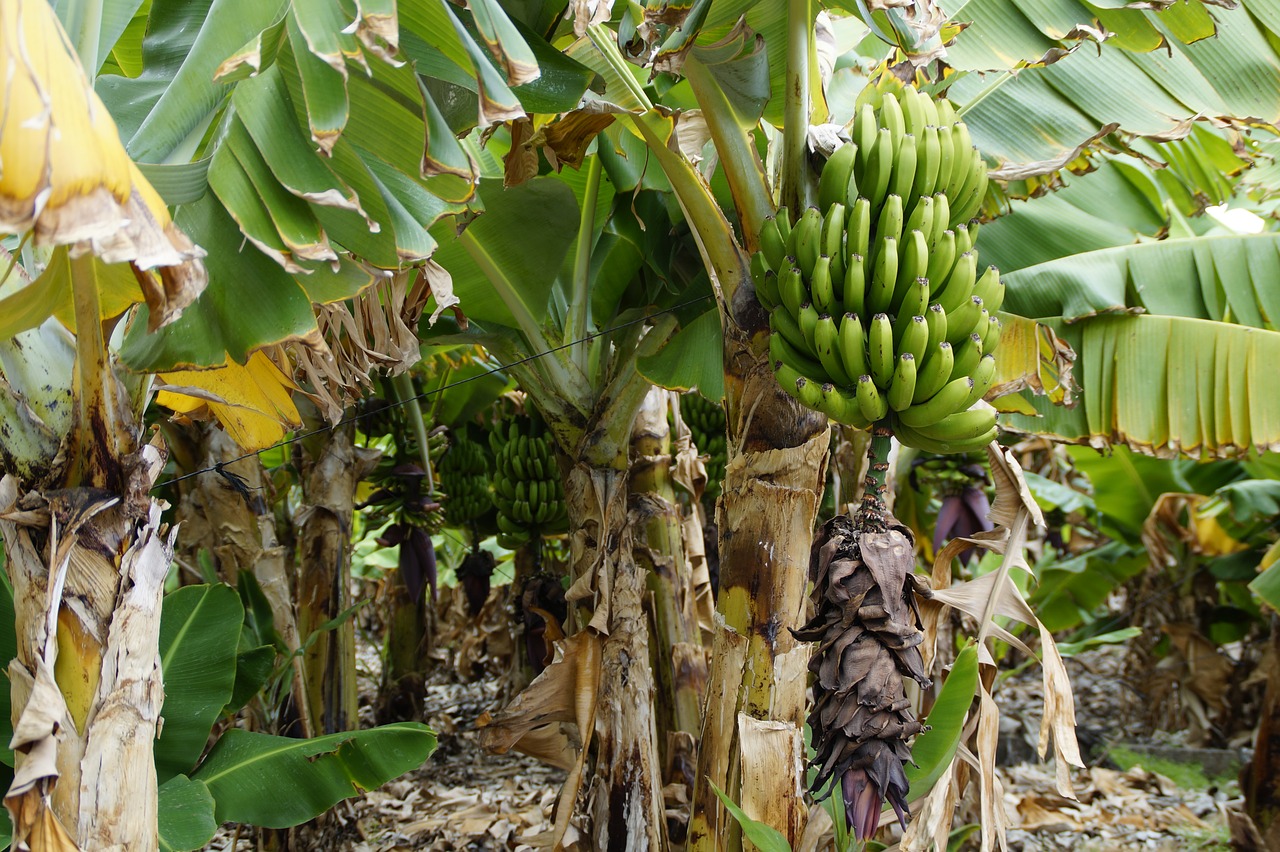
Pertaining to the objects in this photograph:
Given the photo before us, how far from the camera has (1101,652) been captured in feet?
20.4

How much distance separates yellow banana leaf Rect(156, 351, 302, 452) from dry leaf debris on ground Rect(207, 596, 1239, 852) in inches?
64.6

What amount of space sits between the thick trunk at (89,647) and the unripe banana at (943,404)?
45.6 inches

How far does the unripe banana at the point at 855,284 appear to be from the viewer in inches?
52.2

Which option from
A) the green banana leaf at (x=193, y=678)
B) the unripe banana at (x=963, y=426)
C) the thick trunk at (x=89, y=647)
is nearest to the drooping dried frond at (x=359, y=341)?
the thick trunk at (x=89, y=647)

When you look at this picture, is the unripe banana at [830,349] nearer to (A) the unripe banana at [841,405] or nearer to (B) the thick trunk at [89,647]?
(A) the unripe banana at [841,405]

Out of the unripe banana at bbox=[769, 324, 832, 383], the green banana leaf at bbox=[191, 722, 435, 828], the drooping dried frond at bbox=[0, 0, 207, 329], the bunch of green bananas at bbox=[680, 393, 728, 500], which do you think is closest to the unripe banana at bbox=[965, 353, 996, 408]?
the unripe banana at bbox=[769, 324, 832, 383]

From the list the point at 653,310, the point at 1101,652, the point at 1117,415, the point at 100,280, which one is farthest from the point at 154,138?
the point at 1101,652

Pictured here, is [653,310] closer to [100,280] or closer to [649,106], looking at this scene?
[649,106]

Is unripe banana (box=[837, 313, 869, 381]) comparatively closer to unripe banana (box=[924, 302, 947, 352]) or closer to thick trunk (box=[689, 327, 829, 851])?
unripe banana (box=[924, 302, 947, 352])

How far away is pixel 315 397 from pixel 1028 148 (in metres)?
1.69

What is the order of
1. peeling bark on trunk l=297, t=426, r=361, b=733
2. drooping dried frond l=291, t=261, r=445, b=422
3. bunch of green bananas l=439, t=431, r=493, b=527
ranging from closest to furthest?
1. drooping dried frond l=291, t=261, r=445, b=422
2. peeling bark on trunk l=297, t=426, r=361, b=733
3. bunch of green bananas l=439, t=431, r=493, b=527

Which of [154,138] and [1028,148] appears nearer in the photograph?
[154,138]

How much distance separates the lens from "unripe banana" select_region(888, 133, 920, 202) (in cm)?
140

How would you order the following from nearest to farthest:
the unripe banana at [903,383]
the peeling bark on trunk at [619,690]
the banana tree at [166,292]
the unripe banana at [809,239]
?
the banana tree at [166,292] → the unripe banana at [903,383] → the unripe banana at [809,239] → the peeling bark on trunk at [619,690]
